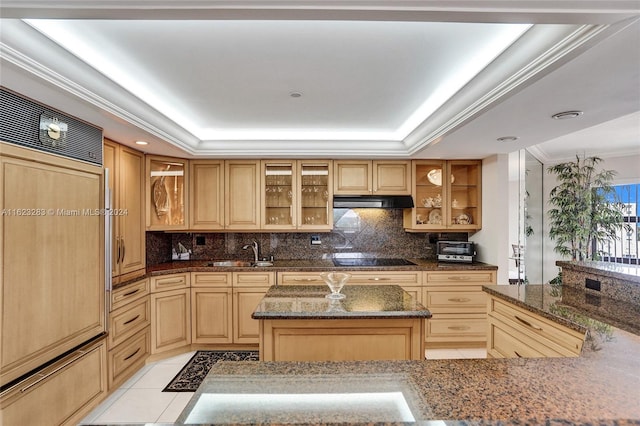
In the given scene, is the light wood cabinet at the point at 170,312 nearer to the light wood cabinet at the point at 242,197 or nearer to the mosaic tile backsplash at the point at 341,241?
the mosaic tile backsplash at the point at 341,241

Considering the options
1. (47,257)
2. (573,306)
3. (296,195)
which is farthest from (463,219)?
(47,257)

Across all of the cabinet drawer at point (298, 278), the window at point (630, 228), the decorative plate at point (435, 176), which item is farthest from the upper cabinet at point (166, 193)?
the window at point (630, 228)

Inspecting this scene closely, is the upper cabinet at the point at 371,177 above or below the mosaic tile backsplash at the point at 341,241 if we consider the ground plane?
above

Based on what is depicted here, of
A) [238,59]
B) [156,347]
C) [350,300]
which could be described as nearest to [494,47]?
[238,59]

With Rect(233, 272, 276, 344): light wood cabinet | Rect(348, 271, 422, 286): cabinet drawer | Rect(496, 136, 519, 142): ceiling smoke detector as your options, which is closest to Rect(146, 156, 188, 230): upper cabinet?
Rect(233, 272, 276, 344): light wood cabinet

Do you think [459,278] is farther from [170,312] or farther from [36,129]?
[36,129]

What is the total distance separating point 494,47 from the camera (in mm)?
1936

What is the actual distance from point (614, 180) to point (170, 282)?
7.08 metres

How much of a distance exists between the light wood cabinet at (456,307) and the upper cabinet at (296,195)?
57.9 inches

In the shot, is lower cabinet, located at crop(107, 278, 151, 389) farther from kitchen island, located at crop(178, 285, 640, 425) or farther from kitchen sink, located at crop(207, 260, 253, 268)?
kitchen island, located at crop(178, 285, 640, 425)

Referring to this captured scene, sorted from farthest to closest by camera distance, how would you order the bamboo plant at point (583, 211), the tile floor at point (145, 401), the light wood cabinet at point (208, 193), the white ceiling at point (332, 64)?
the bamboo plant at point (583, 211)
the light wood cabinet at point (208, 193)
the tile floor at point (145, 401)
the white ceiling at point (332, 64)

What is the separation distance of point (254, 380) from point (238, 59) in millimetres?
1841

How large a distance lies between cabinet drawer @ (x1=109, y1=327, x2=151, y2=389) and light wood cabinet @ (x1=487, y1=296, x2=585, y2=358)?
3089mm

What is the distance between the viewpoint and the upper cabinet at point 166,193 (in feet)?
12.0
